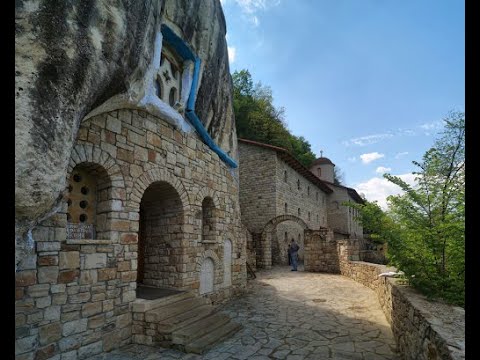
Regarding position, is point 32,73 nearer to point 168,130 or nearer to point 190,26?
point 168,130

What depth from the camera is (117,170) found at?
5172 mm

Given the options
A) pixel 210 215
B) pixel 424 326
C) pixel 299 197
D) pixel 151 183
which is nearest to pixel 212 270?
pixel 210 215

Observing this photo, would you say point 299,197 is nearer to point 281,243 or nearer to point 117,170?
Result: point 281,243

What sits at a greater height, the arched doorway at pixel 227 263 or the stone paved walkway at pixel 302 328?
the arched doorway at pixel 227 263

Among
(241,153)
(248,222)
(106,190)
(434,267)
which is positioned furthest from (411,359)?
(241,153)

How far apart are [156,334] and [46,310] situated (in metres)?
1.71

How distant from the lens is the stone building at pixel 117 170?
2.99 meters

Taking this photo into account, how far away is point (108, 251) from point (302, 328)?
12.4 feet

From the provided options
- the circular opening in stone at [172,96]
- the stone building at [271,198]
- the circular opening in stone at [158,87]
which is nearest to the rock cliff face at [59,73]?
the circular opening in stone at [158,87]

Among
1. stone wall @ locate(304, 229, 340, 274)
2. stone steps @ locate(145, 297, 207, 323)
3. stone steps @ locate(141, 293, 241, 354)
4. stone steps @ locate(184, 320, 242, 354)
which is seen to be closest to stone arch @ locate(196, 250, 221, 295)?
stone steps @ locate(145, 297, 207, 323)

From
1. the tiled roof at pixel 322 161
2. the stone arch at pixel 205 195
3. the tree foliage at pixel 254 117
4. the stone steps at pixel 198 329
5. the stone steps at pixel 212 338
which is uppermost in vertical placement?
the tree foliage at pixel 254 117

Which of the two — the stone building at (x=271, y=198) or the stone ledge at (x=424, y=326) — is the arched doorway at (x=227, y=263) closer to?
the stone ledge at (x=424, y=326)

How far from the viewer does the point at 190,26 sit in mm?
6793

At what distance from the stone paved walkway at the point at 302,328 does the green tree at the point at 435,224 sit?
128 cm
